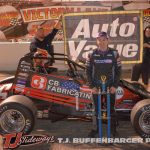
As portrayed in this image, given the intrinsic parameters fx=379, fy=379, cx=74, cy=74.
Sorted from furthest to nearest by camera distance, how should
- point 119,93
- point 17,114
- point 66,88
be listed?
point 119,93
point 66,88
point 17,114

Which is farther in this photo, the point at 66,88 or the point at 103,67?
the point at 66,88

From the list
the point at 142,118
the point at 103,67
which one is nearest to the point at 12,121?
the point at 103,67

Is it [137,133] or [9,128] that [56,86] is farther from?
[137,133]

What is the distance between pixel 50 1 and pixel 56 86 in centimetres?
721

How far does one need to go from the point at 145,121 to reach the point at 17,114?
7.34ft

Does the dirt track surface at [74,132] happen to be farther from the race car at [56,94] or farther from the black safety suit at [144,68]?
the black safety suit at [144,68]

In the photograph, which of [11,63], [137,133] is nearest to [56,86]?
[137,133]

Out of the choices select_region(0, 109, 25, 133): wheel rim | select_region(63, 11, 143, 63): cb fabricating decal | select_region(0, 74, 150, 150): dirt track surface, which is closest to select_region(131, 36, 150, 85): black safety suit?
select_region(63, 11, 143, 63): cb fabricating decal

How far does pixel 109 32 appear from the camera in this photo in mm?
10328

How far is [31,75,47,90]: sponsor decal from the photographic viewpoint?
708 cm

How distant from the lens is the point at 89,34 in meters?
10.1

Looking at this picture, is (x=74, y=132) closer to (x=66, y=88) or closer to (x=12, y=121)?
(x=66, y=88)

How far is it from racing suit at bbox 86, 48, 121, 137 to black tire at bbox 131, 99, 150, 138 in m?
0.41

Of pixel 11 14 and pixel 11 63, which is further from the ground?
pixel 11 14
